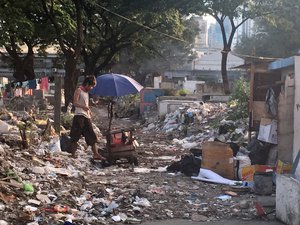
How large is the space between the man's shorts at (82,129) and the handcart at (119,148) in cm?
34

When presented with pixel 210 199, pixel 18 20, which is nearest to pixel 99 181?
pixel 210 199

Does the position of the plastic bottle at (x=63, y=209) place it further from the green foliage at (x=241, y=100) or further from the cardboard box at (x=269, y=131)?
the green foliage at (x=241, y=100)

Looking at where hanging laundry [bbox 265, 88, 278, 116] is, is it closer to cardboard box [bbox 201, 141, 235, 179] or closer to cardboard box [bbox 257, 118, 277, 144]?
cardboard box [bbox 257, 118, 277, 144]

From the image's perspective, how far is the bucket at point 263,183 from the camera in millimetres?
6699

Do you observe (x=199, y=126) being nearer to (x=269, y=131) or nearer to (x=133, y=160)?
(x=133, y=160)

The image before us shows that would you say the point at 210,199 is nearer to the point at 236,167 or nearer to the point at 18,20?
the point at 236,167

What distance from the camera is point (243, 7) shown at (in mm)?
28234

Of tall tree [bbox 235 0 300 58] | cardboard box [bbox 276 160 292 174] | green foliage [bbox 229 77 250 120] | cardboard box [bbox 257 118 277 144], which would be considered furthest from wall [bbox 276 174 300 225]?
tall tree [bbox 235 0 300 58]

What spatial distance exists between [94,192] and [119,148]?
2.63 metres

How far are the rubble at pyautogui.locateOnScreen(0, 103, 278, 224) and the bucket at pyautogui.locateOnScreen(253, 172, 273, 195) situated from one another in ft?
0.49

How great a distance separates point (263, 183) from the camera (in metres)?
6.72

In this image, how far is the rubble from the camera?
17.7 feet

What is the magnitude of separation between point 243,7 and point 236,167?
2204cm

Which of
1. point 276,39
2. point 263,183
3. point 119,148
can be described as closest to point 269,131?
point 263,183
